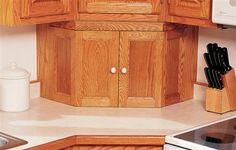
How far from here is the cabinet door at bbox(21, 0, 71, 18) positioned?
2.55 metres

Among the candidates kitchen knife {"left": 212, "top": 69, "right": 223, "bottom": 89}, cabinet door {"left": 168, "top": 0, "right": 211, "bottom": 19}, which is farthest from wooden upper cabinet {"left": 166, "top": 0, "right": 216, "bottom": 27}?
kitchen knife {"left": 212, "top": 69, "right": 223, "bottom": 89}

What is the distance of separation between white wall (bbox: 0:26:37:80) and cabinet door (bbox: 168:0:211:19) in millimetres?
765

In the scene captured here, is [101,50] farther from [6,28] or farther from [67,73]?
[6,28]

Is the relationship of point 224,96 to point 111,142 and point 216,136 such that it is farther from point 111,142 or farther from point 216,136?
point 111,142

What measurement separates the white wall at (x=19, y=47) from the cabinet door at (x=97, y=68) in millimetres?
304

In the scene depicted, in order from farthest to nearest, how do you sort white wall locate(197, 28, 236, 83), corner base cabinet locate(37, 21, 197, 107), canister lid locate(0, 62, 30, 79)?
white wall locate(197, 28, 236, 83)
corner base cabinet locate(37, 21, 197, 107)
canister lid locate(0, 62, 30, 79)

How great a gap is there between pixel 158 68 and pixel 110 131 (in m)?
0.54

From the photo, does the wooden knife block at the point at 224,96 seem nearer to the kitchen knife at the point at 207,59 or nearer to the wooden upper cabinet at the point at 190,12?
the kitchen knife at the point at 207,59

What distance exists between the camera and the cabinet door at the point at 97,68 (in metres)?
2.88

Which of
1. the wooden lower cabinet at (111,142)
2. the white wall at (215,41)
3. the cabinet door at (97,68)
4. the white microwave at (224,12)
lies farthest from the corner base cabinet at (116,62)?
the wooden lower cabinet at (111,142)

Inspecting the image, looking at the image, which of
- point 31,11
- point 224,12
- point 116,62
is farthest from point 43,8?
point 224,12

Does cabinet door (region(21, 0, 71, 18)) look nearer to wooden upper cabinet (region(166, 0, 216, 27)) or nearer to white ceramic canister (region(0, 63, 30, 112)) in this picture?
white ceramic canister (region(0, 63, 30, 112))

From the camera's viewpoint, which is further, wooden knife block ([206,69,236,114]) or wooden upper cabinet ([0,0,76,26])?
wooden knife block ([206,69,236,114])

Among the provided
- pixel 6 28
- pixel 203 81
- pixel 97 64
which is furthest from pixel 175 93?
pixel 6 28
